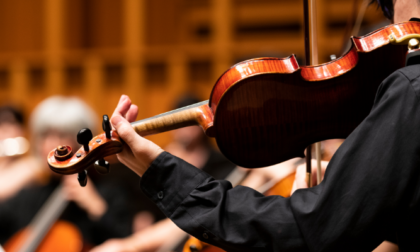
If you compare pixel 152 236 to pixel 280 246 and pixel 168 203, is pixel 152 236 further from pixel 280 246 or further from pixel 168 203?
pixel 280 246

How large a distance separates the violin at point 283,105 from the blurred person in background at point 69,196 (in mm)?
971

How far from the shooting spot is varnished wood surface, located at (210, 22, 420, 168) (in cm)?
69

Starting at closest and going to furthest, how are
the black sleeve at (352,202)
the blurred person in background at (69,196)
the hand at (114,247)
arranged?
Result: the black sleeve at (352,202) < the hand at (114,247) < the blurred person in background at (69,196)

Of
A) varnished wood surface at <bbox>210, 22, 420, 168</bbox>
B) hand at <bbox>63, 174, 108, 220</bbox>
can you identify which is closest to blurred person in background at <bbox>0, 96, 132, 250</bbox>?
hand at <bbox>63, 174, 108, 220</bbox>

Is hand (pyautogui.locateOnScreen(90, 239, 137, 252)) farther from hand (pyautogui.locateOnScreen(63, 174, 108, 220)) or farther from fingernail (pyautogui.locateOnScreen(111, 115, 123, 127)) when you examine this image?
fingernail (pyautogui.locateOnScreen(111, 115, 123, 127))

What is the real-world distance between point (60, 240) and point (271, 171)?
77 cm

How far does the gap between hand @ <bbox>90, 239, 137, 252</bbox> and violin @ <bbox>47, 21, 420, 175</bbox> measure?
87 cm

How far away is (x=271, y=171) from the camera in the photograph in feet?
5.08

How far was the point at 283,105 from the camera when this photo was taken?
2.33ft

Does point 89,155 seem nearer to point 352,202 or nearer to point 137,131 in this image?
point 137,131

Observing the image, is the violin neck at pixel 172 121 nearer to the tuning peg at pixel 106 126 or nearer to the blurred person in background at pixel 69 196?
the tuning peg at pixel 106 126

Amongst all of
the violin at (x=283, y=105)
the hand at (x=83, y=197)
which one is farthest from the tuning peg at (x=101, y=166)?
the hand at (x=83, y=197)

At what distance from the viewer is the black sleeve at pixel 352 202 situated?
558 millimetres

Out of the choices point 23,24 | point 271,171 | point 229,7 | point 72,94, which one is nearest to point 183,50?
point 229,7
